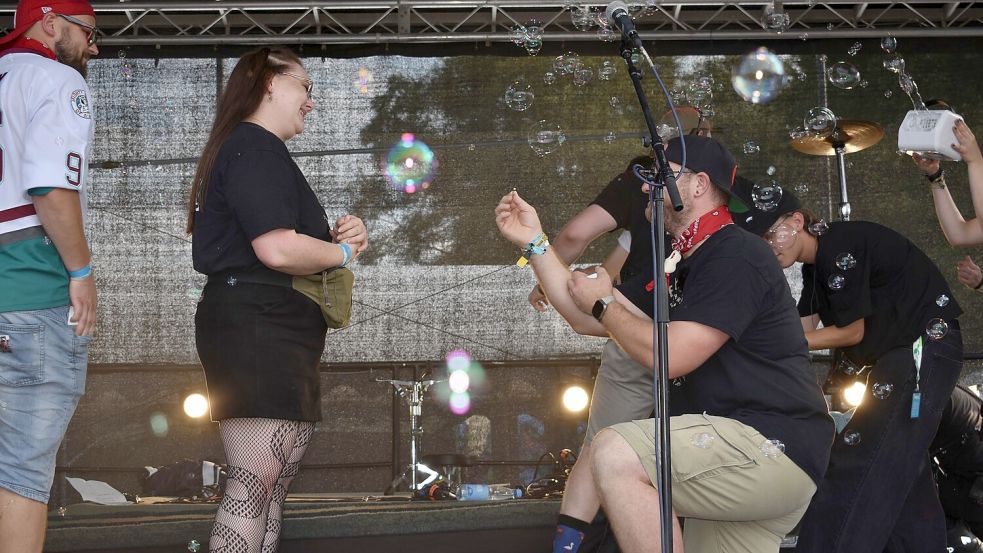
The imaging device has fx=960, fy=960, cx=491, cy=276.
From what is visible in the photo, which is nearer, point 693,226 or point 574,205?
point 693,226

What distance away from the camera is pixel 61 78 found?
8.77ft

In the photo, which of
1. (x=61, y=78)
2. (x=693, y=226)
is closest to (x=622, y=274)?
(x=693, y=226)

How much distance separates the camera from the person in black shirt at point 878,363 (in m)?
3.32

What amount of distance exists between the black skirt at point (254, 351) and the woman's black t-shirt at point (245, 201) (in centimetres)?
9

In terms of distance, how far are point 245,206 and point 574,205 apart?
442 centimetres

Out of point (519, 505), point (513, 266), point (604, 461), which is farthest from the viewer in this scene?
point (513, 266)

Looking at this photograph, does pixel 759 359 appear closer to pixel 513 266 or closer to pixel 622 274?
pixel 622 274

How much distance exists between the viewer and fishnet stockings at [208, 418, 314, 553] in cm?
257

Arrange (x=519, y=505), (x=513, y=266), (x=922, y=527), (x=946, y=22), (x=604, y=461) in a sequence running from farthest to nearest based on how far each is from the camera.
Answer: (x=513, y=266)
(x=946, y=22)
(x=519, y=505)
(x=922, y=527)
(x=604, y=461)

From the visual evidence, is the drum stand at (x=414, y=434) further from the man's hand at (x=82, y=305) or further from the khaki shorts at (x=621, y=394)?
the man's hand at (x=82, y=305)

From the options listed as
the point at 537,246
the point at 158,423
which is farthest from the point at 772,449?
the point at 158,423

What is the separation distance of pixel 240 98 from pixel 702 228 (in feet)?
4.61

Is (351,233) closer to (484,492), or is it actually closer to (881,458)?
(881,458)

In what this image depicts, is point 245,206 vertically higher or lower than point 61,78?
lower
